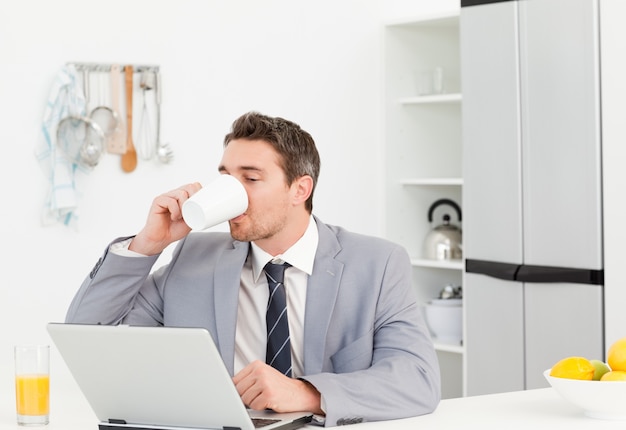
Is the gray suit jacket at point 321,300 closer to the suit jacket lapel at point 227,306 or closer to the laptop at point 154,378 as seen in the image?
the suit jacket lapel at point 227,306

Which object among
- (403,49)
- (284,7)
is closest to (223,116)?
(284,7)

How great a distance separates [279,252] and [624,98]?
170cm

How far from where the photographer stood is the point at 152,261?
7.61 feet

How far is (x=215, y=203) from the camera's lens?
83.4 inches

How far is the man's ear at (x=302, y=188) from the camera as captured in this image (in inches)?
94.0

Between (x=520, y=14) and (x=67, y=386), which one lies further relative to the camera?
(x=520, y=14)

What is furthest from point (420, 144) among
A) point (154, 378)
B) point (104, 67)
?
point (154, 378)

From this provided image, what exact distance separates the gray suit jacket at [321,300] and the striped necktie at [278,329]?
0.05m

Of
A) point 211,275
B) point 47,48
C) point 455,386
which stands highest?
point 47,48

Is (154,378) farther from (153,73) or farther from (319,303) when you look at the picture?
(153,73)

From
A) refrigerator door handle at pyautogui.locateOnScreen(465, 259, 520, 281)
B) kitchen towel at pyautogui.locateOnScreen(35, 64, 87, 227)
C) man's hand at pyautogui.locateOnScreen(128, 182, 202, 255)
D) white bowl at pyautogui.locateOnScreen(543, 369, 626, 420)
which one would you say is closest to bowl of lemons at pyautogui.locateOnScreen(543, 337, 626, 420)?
white bowl at pyautogui.locateOnScreen(543, 369, 626, 420)

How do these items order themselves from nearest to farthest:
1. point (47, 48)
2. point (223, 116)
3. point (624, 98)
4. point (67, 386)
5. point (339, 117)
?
point (67, 386)
point (624, 98)
point (47, 48)
point (223, 116)
point (339, 117)

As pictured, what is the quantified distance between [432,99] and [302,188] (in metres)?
2.35

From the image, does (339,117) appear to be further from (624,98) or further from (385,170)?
(624,98)
